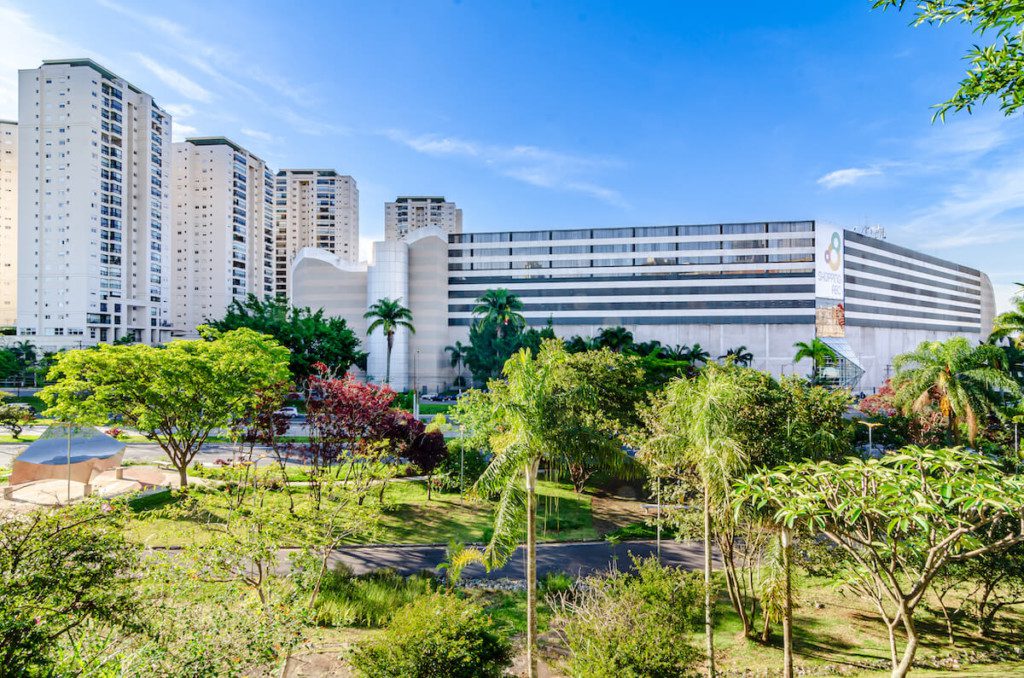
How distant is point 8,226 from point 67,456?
12420 cm

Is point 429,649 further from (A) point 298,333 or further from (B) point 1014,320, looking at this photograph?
(A) point 298,333

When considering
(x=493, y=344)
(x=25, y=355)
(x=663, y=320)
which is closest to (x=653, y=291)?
(x=663, y=320)

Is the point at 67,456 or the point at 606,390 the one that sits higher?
the point at 606,390

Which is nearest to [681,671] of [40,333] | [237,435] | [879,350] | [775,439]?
[775,439]

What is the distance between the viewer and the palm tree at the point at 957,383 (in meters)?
24.8

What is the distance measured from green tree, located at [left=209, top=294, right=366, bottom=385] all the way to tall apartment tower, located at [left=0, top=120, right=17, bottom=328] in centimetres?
8868

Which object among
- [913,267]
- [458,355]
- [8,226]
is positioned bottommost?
[458,355]

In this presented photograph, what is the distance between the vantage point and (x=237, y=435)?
20.3 meters

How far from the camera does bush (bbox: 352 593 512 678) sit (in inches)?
342

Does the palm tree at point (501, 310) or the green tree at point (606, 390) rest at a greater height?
the palm tree at point (501, 310)

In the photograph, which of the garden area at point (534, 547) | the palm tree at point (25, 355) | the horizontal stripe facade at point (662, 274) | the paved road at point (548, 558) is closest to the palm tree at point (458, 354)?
the horizontal stripe facade at point (662, 274)

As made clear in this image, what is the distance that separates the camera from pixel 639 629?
9.33 m

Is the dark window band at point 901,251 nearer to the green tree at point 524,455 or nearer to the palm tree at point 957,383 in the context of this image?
the palm tree at point 957,383

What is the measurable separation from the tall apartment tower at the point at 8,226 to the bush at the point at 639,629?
13708cm
